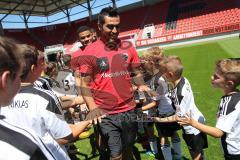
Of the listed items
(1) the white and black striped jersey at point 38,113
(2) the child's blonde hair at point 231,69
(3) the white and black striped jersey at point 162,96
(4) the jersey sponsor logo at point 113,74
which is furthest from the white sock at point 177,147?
(1) the white and black striped jersey at point 38,113

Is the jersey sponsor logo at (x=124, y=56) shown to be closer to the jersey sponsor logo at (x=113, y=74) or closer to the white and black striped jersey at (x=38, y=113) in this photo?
the jersey sponsor logo at (x=113, y=74)

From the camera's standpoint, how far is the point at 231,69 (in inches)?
126

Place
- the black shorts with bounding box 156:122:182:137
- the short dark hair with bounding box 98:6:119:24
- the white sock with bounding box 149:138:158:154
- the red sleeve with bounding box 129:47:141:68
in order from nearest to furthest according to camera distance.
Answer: the short dark hair with bounding box 98:6:119:24, the red sleeve with bounding box 129:47:141:68, the black shorts with bounding box 156:122:182:137, the white sock with bounding box 149:138:158:154

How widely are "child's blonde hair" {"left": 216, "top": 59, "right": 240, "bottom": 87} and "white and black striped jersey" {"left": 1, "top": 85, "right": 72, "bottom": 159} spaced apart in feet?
5.47

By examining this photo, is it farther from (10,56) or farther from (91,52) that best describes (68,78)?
(10,56)

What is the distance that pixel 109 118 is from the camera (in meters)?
4.10

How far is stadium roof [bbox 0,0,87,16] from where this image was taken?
1517 inches

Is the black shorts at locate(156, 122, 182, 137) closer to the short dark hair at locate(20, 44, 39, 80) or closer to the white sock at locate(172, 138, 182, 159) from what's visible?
the white sock at locate(172, 138, 182, 159)

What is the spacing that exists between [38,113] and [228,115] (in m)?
1.80

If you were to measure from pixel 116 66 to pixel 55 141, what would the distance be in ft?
6.07

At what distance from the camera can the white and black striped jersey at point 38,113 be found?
257 centimetres

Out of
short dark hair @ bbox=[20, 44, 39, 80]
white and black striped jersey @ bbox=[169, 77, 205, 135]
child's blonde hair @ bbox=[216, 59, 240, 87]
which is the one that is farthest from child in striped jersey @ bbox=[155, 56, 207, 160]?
short dark hair @ bbox=[20, 44, 39, 80]

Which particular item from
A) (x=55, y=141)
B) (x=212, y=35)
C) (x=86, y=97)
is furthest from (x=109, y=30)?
(x=212, y=35)

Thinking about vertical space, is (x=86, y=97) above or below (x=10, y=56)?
below
